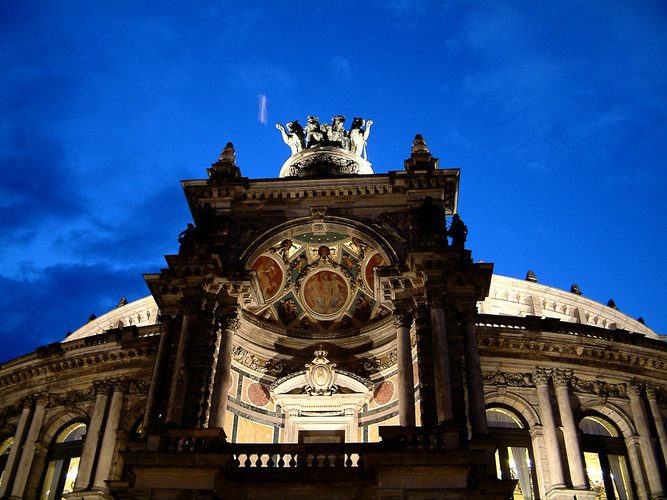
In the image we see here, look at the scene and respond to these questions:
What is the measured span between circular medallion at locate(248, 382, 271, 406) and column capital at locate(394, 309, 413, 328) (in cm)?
631

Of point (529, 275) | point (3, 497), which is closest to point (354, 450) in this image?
point (3, 497)

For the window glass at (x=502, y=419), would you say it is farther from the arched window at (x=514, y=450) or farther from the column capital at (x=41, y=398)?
the column capital at (x=41, y=398)

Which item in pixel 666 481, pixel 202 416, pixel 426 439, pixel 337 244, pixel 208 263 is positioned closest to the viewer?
pixel 426 439

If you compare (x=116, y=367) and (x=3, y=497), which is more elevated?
(x=116, y=367)

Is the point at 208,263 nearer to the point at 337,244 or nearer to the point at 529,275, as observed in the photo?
the point at 337,244

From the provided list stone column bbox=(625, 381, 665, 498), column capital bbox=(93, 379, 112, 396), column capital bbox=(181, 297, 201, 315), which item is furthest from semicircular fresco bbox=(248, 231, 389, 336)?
stone column bbox=(625, 381, 665, 498)

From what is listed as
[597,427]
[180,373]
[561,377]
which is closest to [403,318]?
[180,373]

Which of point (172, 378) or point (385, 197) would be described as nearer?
point (172, 378)

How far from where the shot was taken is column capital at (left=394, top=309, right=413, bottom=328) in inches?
843

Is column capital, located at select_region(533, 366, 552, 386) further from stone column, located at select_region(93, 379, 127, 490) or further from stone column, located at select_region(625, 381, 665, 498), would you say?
stone column, located at select_region(93, 379, 127, 490)

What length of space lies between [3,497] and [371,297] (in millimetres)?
14998

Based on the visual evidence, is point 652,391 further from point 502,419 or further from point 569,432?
point 502,419

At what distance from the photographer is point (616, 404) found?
2597 cm

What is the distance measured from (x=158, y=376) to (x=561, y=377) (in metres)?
14.3
